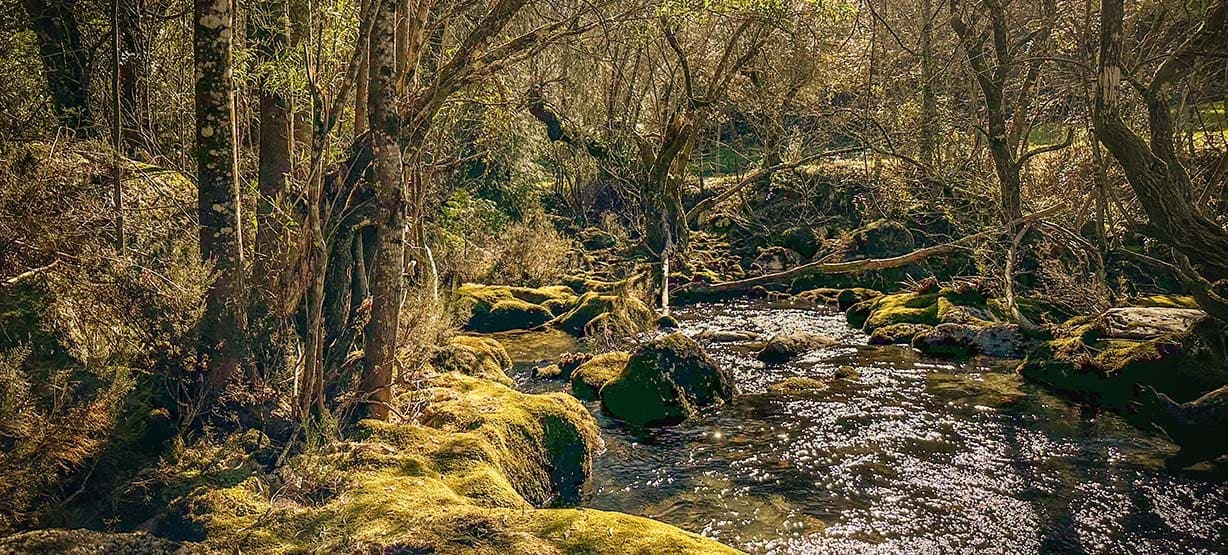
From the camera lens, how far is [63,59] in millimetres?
9078

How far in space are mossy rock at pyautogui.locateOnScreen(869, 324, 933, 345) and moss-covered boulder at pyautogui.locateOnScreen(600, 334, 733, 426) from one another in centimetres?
494

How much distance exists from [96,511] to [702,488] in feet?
18.8

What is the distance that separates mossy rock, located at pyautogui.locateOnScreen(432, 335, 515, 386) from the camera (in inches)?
421

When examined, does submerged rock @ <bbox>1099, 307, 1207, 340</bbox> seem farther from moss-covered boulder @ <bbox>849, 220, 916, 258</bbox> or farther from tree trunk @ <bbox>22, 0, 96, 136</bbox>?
tree trunk @ <bbox>22, 0, 96, 136</bbox>

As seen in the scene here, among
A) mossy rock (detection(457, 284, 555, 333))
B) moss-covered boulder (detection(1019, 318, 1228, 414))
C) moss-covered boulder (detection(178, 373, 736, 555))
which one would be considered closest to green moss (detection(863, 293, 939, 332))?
moss-covered boulder (detection(1019, 318, 1228, 414))

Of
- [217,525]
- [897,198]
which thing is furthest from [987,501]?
[897,198]

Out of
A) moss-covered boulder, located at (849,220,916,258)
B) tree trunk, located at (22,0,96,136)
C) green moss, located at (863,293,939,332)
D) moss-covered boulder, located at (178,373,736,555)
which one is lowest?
moss-covered boulder, located at (178,373,736,555)

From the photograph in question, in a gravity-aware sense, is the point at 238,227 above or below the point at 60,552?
above

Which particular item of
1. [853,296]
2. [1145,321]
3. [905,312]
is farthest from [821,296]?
[1145,321]

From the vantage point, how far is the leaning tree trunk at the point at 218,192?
6.07m

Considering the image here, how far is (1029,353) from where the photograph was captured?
13.1m

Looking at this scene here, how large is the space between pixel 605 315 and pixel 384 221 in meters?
9.41

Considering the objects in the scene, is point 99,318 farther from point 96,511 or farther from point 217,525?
point 217,525

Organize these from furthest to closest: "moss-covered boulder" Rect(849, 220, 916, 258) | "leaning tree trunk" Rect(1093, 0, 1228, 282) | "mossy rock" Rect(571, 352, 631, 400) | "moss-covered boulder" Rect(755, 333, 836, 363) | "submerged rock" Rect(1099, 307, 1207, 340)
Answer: "moss-covered boulder" Rect(849, 220, 916, 258)
"moss-covered boulder" Rect(755, 333, 836, 363)
"mossy rock" Rect(571, 352, 631, 400)
"submerged rock" Rect(1099, 307, 1207, 340)
"leaning tree trunk" Rect(1093, 0, 1228, 282)
